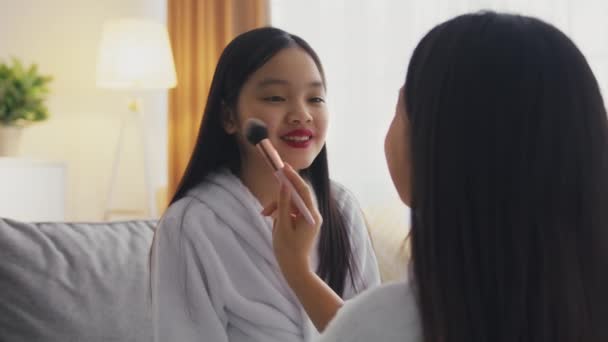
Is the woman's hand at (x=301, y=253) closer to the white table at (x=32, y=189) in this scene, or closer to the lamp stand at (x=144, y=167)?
the white table at (x=32, y=189)

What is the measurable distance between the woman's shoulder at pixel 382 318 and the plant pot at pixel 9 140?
8.27 feet

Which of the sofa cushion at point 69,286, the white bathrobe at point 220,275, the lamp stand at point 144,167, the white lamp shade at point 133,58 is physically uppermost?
the white lamp shade at point 133,58

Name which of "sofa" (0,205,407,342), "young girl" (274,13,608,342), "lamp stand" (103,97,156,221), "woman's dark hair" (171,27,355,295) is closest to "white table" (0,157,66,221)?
"lamp stand" (103,97,156,221)

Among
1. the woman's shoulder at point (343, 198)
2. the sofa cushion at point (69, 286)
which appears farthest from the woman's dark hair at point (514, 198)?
the sofa cushion at point (69, 286)

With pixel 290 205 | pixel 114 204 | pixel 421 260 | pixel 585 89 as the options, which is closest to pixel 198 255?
pixel 290 205

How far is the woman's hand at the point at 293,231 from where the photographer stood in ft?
3.26

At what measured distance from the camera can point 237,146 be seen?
1.39 metres

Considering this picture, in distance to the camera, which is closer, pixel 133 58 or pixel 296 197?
pixel 296 197

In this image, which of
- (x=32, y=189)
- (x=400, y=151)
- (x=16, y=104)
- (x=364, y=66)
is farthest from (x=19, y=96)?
(x=400, y=151)

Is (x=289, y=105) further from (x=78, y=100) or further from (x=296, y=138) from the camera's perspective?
(x=78, y=100)

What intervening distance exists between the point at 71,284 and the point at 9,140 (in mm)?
1647

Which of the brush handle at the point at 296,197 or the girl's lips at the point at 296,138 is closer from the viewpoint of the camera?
the brush handle at the point at 296,197

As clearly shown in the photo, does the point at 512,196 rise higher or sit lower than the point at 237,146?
higher

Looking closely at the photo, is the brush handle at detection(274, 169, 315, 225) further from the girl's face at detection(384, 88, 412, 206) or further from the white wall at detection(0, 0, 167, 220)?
the white wall at detection(0, 0, 167, 220)
